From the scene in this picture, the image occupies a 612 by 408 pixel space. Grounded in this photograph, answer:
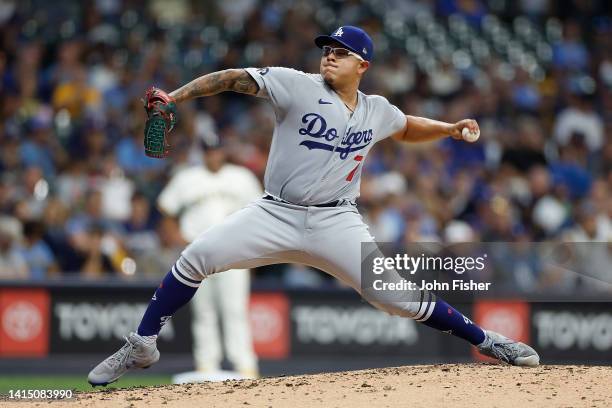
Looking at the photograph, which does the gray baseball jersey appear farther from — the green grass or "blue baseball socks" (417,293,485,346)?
the green grass

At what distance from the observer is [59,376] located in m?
10.6

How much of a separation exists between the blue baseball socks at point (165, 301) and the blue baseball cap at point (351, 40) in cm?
155

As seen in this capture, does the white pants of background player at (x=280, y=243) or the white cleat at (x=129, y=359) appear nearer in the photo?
the white pants of background player at (x=280, y=243)

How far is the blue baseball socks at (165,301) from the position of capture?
6293mm

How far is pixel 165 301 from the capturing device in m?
6.32

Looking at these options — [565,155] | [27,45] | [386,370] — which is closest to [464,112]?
[565,155]

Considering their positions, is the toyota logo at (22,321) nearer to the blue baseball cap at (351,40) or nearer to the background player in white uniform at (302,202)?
the background player in white uniform at (302,202)

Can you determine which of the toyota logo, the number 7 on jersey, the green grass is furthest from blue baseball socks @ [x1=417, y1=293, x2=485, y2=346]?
the toyota logo

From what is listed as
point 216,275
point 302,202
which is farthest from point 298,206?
point 216,275

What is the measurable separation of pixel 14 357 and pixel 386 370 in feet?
16.5

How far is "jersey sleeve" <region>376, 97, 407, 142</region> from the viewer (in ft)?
21.7

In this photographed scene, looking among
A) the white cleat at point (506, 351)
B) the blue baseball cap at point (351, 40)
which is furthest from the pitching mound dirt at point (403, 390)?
the blue baseball cap at point (351, 40)

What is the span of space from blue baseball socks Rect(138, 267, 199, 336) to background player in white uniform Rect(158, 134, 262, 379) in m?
3.58

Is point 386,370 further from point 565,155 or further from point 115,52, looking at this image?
point 115,52
